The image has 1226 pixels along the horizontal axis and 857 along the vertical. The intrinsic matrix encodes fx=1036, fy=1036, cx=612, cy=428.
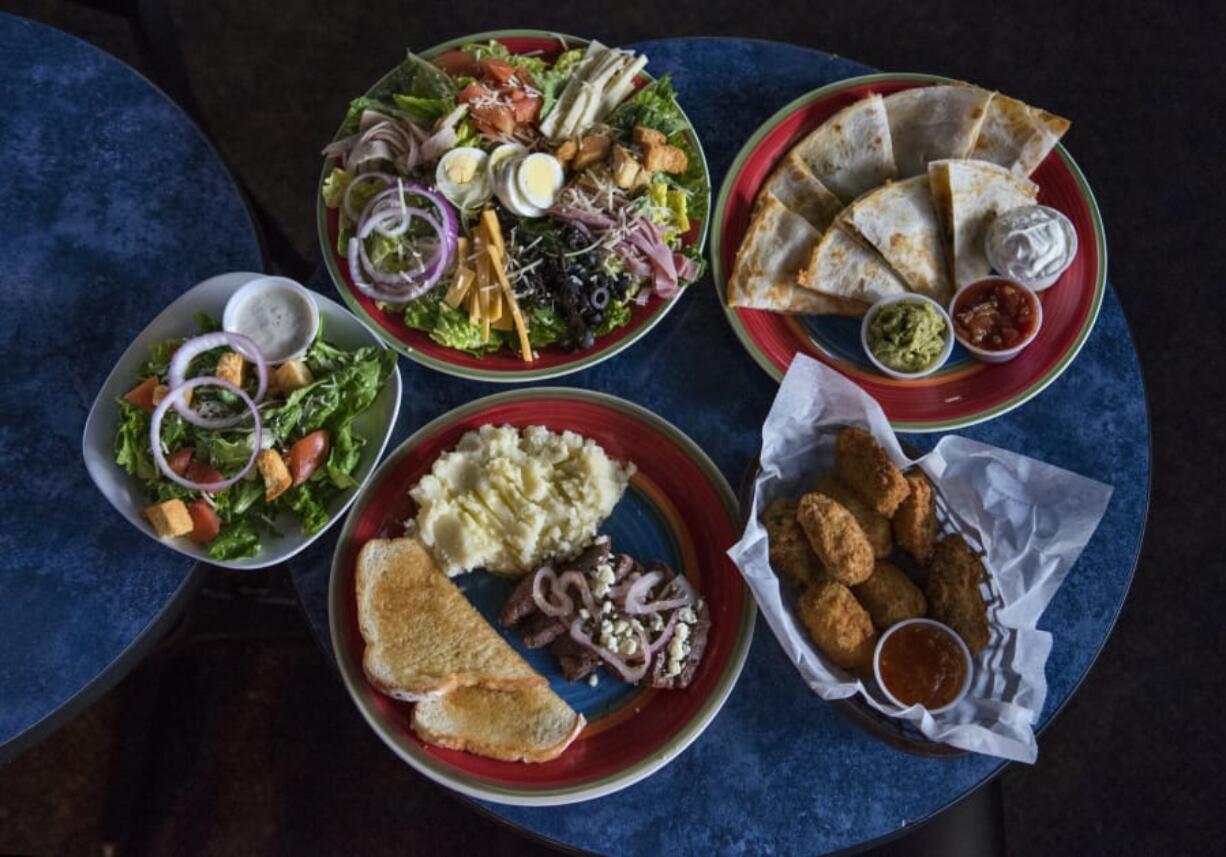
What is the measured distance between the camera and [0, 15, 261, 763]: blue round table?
246 cm

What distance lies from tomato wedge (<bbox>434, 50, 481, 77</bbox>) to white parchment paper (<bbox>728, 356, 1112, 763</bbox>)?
1.24m

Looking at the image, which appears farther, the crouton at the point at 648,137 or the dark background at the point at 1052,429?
the dark background at the point at 1052,429

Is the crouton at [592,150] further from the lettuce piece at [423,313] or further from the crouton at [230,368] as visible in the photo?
the crouton at [230,368]

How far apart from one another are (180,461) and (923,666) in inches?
71.3

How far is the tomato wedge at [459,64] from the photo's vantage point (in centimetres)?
288

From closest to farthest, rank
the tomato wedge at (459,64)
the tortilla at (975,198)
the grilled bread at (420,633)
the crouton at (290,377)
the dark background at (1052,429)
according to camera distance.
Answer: the grilled bread at (420,633)
the crouton at (290,377)
the tortilla at (975,198)
the tomato wedge at (459,64)
the dark background at (1052,429)

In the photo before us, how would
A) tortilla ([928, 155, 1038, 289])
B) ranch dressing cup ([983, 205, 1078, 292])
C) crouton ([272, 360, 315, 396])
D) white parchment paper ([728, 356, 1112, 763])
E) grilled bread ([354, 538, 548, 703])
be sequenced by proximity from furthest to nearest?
tortilla ([928, 155, 1038, 289])
ranch dressing cup ([983, 205, 1078, 292])
crouton ([272, 360, 315, 396])
grilled bread ([354, 538, 548, 703])
white parchment paper ([728, 356, 1112, 763])

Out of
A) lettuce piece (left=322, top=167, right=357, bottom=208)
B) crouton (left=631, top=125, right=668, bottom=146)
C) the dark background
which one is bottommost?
the dark background

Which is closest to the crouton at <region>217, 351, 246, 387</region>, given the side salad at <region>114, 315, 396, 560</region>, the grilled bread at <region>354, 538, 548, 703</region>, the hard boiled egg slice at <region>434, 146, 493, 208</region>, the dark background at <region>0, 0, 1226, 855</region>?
the side salad at <region>114, 315, 396, 560</region>

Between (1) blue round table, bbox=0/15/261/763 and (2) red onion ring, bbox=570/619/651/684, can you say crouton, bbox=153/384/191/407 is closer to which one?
(1) blue round table, bbox=0/15/261/763

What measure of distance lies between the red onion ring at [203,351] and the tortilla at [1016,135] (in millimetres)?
2000

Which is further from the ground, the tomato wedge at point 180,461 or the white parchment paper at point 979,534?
the white parchment paper at point 979,534

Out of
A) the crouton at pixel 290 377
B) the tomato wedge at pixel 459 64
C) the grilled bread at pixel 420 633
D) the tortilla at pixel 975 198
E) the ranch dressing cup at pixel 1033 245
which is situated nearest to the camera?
the grilled bread at pixel 420 633

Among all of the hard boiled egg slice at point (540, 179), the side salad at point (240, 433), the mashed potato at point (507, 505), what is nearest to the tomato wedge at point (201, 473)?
the side salad at point (240, 433)
